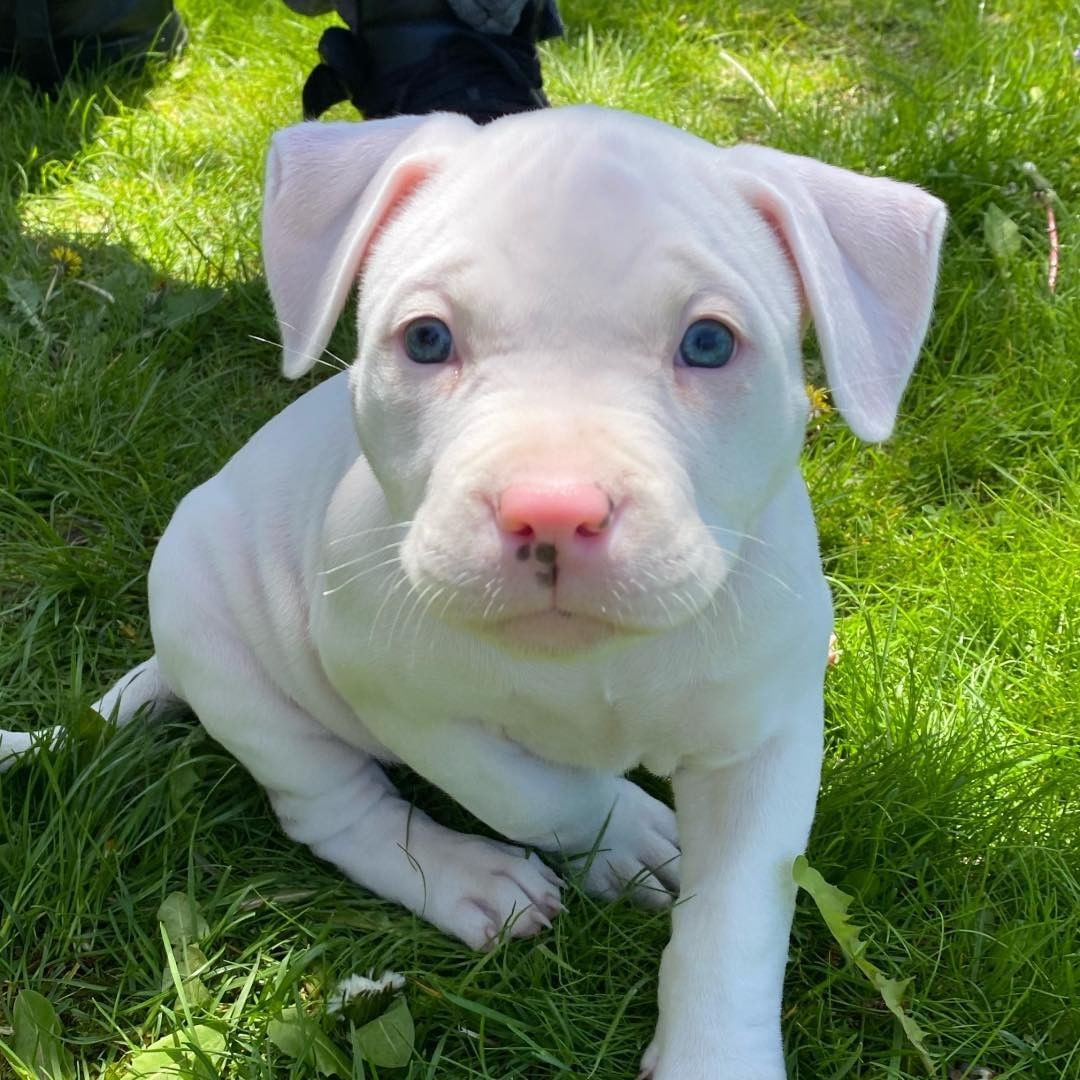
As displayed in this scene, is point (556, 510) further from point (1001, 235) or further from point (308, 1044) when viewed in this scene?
point (1001, 235)

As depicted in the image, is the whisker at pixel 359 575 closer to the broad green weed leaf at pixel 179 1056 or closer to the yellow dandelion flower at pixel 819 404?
the broad green weed leaf at pixel 179 1056

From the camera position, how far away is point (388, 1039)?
222 cm

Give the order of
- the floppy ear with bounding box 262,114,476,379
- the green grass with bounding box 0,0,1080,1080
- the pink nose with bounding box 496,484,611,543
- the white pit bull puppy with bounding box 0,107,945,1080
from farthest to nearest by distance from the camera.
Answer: the green grass with bounding box 0,0,1080,1080 → the floppy ear with bounding box 262,114,476,379 → the white pit bull puppy with bounding box 0,107,945,1080 → the pink nose with bounding box 496,484,611,543

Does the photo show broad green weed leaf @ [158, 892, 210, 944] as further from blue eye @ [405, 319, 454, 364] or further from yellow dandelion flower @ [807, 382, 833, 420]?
yellow dandelion flower @ [807, 382, 833, 420]

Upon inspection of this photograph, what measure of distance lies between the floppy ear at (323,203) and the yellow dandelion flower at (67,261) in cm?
228

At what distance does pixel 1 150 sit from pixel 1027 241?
3.22m

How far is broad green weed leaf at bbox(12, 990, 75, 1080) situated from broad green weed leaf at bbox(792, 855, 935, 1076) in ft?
4.02

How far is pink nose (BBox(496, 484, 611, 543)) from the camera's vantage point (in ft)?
4.94

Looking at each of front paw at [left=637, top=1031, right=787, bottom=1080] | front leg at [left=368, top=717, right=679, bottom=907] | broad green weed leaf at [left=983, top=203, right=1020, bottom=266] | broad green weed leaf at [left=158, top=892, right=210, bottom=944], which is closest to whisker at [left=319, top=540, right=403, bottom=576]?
front leg at [left=368, top=717, right=679, bottom=907]

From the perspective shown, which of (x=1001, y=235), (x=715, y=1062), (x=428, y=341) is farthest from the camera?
(x=1001, y=235)

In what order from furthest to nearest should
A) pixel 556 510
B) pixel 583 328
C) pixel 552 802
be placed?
pixel 552 802 → pixel 583 328 → pixel 556 510

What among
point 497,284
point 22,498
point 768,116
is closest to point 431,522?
point 497,284

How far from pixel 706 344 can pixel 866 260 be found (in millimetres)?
312

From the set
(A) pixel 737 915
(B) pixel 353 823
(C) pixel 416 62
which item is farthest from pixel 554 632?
(C) pixel 416 62
